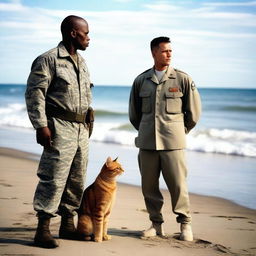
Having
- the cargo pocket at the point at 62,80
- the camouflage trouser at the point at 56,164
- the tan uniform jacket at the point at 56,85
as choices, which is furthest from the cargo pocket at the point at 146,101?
the cargo pocket at the point at 62,80

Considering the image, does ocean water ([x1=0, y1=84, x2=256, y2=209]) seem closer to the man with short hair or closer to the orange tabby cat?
the man with short hair

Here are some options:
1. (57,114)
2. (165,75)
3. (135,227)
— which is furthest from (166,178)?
(57,114)

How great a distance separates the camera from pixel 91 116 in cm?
523

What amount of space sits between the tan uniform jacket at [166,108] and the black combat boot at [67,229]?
0.92 metres

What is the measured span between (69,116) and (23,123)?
54.7ft

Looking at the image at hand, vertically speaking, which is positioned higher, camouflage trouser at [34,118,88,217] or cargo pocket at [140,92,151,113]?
cargo pocket at [140,92,151,113]

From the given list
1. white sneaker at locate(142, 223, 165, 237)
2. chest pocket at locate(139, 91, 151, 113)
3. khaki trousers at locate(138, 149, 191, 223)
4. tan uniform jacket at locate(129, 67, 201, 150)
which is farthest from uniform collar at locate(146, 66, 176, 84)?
white sneaker at locate(142, 223, 165, 237)

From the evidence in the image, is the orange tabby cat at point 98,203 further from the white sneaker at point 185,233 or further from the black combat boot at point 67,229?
the white sneaker at point 185,233

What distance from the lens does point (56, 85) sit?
4.99 m

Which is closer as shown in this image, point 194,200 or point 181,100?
point 181,100

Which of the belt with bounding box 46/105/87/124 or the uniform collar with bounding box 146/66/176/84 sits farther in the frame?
the uniform collar with bounding box 146/66/176/84

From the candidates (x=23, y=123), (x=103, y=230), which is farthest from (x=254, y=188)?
(x=23, y=123)

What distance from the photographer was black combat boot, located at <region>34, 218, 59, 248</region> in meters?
4.96

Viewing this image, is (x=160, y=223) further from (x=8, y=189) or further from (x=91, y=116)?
(x=8, y=189)
